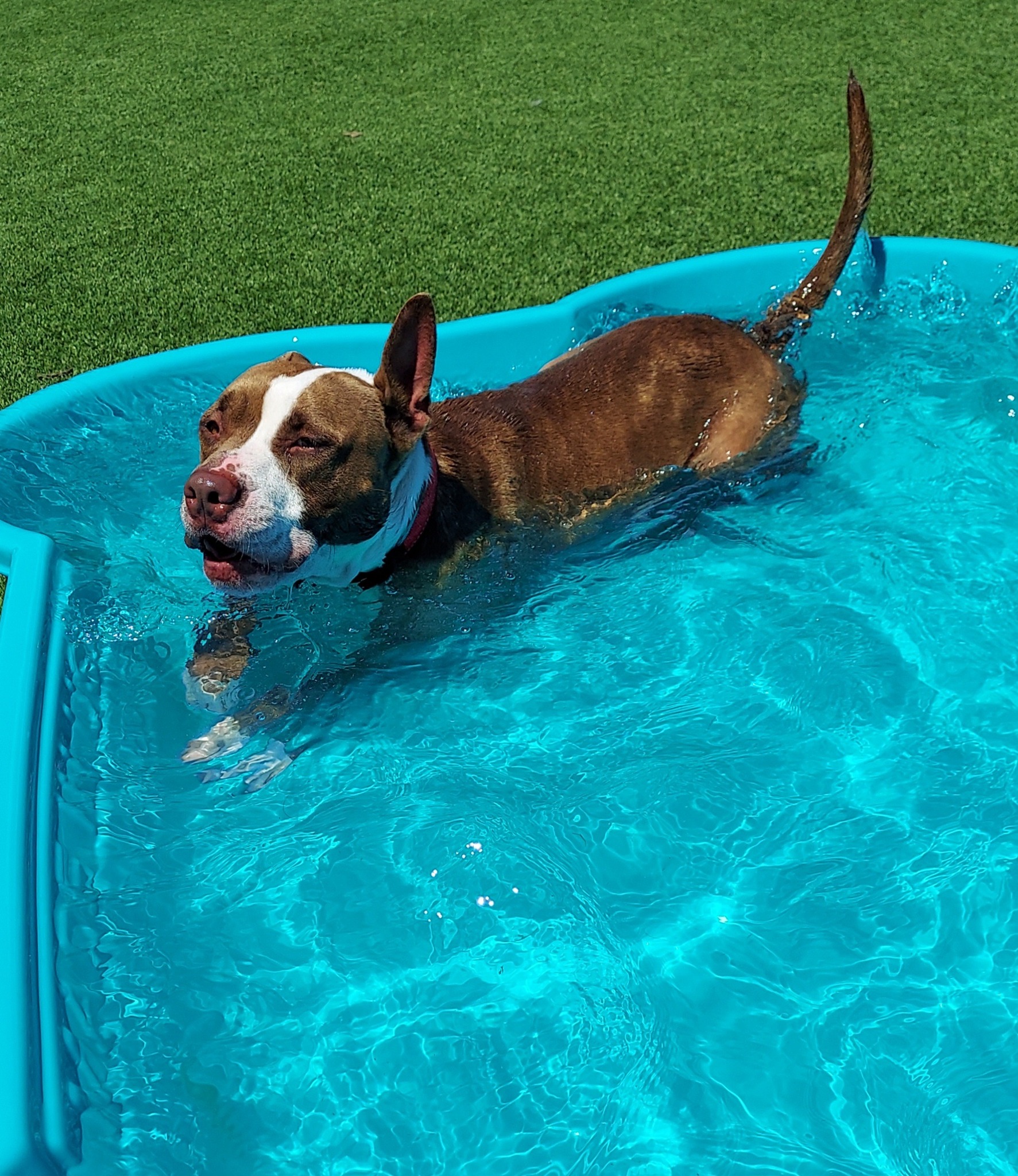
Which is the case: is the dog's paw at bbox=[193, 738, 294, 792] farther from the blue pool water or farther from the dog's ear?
the dog's ear

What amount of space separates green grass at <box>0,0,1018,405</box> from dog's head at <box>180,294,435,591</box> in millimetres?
2526

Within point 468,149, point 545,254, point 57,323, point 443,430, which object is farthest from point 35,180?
point 443,430

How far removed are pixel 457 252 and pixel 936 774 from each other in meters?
4.07

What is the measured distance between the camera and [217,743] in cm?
418

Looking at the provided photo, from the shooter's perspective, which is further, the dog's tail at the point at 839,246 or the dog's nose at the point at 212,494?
the dog's tail at the point at 839,246

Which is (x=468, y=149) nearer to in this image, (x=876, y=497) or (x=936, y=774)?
(x=876, y=497)

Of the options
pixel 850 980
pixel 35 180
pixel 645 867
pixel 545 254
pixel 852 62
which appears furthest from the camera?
pixel 852 62

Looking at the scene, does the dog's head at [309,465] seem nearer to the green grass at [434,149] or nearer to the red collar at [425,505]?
the red collar at [425,505]

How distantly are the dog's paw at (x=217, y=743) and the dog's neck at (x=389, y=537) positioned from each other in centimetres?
62

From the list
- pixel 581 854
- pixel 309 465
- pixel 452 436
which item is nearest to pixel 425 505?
pixel 452 436

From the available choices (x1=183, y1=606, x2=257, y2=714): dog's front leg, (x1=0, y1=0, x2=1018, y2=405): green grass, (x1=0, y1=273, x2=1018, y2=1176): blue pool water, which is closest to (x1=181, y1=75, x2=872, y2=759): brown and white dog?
(x1=0, y1=273, x2=1018, y2=1176): blue pool water

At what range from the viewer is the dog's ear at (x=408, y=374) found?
3.82m

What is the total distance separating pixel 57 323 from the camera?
630cm

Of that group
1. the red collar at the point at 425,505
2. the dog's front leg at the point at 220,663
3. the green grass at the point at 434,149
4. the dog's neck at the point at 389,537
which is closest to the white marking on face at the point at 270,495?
the dog's neck at the point at 389,537
